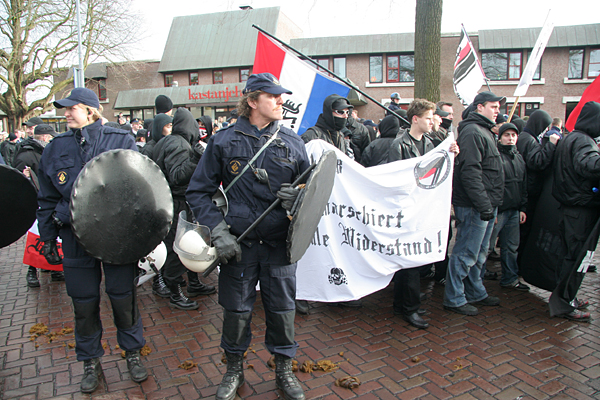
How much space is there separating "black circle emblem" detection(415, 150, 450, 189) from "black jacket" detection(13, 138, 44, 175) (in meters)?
5.01

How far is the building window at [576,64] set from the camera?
24.6 m

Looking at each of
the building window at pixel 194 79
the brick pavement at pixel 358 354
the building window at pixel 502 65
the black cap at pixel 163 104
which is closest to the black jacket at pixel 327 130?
the brick pavement at pixel 358 354

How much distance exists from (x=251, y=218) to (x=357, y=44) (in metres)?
26.4

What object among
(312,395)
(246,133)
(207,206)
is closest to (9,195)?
(207,206)

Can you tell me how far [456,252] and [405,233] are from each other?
0.76m

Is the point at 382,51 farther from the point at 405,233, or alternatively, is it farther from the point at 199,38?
the point at 405,233

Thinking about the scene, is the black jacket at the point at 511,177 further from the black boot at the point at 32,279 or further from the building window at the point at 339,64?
the building window at the point at 339,64

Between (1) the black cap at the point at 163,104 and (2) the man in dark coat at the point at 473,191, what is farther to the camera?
(1) the black cap at the point at 163,104

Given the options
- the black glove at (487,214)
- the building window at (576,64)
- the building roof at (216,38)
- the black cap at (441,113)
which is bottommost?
the black glove at (487,214)

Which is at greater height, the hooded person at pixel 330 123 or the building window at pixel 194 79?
the building window at pixel 194 79

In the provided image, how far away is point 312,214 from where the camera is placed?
2746 mm

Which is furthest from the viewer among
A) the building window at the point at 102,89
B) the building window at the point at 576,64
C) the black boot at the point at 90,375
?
the building window at the point at 102,89

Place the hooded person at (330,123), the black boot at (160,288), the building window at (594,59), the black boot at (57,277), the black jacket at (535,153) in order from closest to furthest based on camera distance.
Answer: the hooded person at (330,123) < the black jacket at (535,153) < the black boot at (160,288) < the black boot at (57,277) < the building window at (594,59)

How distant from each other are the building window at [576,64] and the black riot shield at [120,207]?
28.4m
